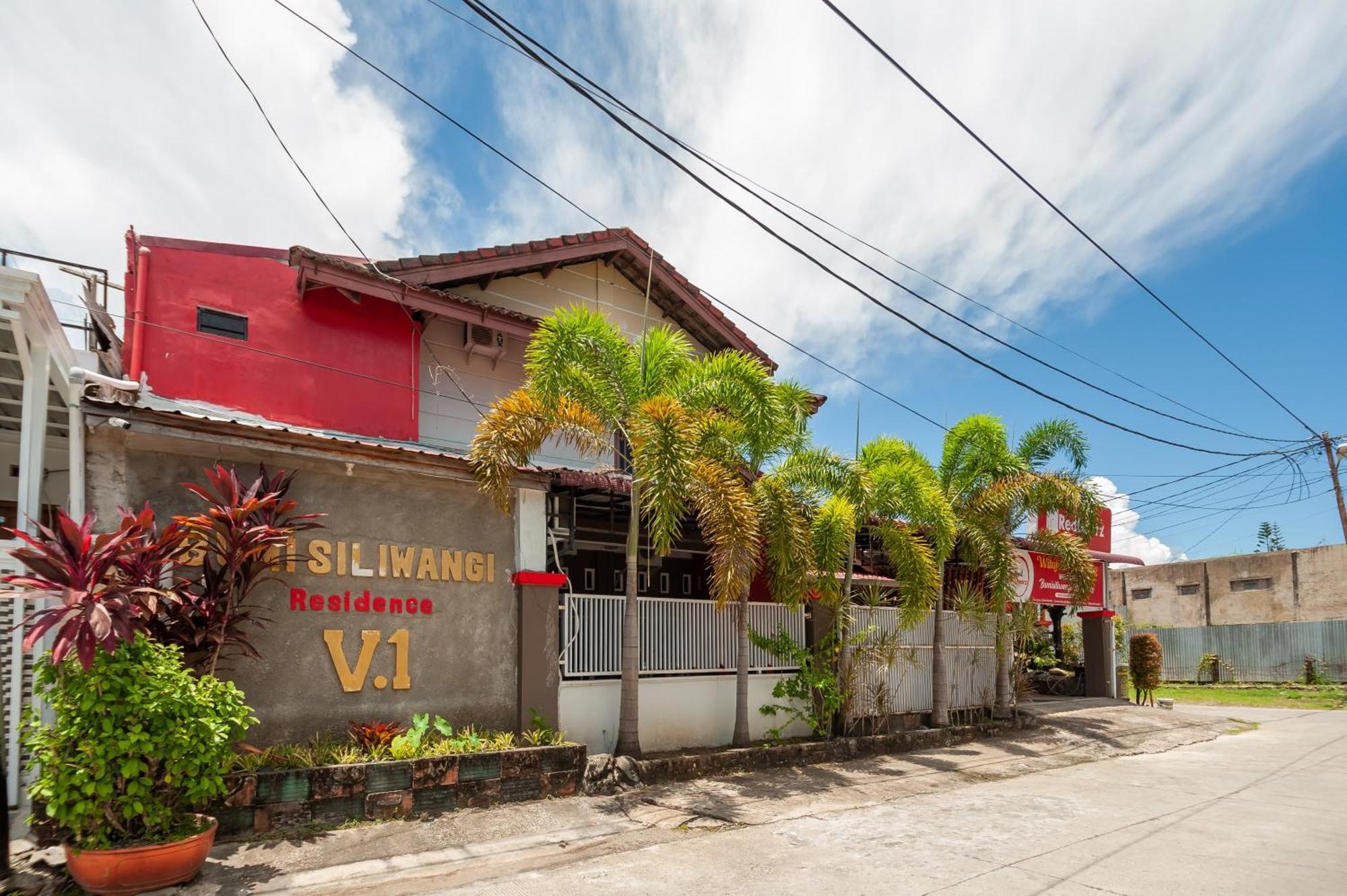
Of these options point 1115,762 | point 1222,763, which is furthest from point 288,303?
point 1222,763

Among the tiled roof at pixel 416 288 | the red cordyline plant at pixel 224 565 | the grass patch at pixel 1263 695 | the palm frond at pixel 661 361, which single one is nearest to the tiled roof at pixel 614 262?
the tiled roof at pixel 416 288

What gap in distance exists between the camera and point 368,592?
8953 mm

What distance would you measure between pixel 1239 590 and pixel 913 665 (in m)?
28.0

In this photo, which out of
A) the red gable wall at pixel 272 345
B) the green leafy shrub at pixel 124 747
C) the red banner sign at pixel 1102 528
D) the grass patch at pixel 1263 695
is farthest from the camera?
the grass patch at pixel 1263 695

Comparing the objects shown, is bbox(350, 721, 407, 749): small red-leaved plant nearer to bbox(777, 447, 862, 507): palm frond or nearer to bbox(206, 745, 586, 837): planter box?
bbox(206, 745, 586, 837): planter box

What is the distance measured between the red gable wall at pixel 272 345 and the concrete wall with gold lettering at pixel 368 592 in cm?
412

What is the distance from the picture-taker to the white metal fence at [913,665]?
13.7 meters

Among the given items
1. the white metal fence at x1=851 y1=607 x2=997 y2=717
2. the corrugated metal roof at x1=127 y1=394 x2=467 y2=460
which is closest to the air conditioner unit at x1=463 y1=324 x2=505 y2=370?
the corrugated metal roof at x1=127 y1=394 x2=467 y2=460

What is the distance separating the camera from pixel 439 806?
8305 millimetres

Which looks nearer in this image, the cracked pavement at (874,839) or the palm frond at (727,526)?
the cracked pavement at (874,839)

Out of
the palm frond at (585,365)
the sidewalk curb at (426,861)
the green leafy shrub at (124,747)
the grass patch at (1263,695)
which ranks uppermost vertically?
the palm frond at (585,365)

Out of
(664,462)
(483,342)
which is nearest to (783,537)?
(664,462)

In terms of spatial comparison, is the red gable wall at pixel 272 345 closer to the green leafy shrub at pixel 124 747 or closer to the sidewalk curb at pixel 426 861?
the green leafy shrub at pixel 124 747

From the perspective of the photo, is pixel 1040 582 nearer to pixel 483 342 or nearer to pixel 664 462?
pixel 664 462
